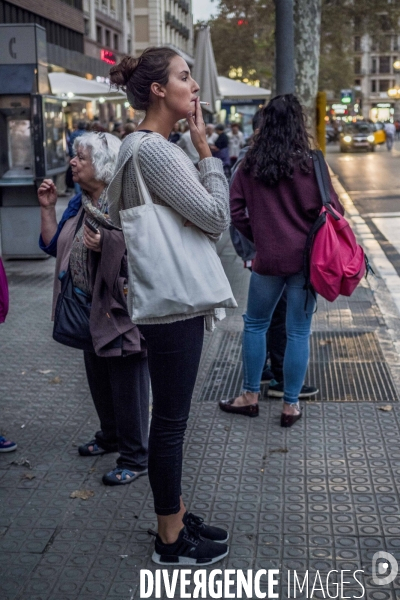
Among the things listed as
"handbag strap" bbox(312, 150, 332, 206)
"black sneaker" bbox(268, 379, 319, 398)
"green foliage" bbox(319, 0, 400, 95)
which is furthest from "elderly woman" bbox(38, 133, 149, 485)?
"green foliage" bbox(319, 0, 400, 95)

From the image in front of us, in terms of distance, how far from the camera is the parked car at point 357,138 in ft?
164

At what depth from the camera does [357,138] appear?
50.1 m

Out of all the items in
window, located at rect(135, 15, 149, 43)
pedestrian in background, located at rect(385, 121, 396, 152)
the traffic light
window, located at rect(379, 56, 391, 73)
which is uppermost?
window, located at rect(379, 56, 391, 73)

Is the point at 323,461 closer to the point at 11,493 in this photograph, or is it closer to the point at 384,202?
the point at 11,493

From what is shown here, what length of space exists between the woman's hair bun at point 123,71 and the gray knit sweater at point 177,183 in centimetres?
24

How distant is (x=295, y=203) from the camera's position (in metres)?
4.83

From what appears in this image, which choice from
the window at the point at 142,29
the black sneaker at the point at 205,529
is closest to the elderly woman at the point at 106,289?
the black sneaker at the point at 205,529

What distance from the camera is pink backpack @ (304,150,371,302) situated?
4.72 m

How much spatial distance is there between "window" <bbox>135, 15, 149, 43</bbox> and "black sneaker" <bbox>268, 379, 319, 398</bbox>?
60.0 metres

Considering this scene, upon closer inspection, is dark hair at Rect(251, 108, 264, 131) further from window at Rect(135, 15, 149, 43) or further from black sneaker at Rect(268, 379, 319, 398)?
window at Rect(135, 15, 149, 43)

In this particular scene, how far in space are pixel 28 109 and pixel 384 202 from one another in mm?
11207

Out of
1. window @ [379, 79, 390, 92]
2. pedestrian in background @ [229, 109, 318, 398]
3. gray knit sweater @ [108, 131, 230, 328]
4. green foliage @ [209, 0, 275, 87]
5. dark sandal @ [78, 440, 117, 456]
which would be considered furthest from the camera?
window @ [379, 79, 390, 92]

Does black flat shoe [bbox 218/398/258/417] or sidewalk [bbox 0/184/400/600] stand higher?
black flat shoe [bbox 218/398/258/417]

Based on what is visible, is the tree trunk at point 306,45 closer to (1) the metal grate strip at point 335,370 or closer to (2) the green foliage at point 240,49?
(1) the metal grate strip at point 335,370
